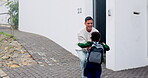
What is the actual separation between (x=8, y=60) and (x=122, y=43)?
13.8 ft

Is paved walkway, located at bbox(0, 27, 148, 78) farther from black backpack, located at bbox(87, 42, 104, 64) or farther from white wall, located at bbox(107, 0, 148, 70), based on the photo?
black backpack, located at bbox(87, 42, 104, 64)

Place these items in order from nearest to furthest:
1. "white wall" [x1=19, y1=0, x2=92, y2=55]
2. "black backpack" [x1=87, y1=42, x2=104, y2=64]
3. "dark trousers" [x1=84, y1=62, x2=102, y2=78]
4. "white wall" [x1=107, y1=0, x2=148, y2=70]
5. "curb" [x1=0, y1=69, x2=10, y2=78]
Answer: "black backpack" [x1=87, y1=42, x2=104, y2=64]
"dark trousers" [x1=84, y1=62, x2=102, y2=78]
"curb" [x1=0, y1=69, x2=10, y2=78]
"white wall" [x1=107, y1=0, x2=148, y2=70]
"white wall" [x1=19, y1=0, x2=92, y2=55]

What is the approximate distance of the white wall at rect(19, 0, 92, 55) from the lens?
836 cm

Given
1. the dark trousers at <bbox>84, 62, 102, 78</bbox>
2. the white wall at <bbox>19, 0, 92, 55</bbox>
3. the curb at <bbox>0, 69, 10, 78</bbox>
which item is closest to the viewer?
the dark trousers at <bbox>84, 62, 102, 78</bbox>

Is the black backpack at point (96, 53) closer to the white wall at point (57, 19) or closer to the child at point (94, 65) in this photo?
the child at point (94, 65)

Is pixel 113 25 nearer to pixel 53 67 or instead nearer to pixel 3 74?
pixel 53 67

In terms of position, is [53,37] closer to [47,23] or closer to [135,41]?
[47,23]

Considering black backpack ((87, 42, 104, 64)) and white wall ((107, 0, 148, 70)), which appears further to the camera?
white wall ((107, 0, 148, 70))

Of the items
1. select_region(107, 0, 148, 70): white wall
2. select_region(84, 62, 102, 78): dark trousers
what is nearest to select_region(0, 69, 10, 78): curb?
select_region(84, 62, 102, 78): dark trousers

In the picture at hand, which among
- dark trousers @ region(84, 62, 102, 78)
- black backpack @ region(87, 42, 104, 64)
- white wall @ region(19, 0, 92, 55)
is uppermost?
white wall @ region(19, 0, 92, 55)

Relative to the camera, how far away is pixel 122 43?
6473mm

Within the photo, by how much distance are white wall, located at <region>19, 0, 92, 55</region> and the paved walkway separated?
0.62 meters

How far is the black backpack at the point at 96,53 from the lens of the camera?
12.1 feet

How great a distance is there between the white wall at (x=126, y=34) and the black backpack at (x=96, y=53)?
2.72 metres
